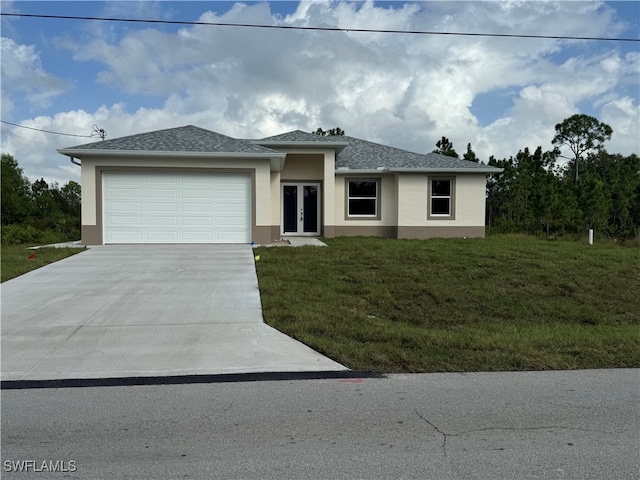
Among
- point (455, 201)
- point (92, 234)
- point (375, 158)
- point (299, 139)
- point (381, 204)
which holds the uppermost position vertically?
point (299, 139)

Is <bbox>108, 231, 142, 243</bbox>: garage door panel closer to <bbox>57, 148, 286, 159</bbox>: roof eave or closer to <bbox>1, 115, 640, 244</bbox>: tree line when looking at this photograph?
<bbox>57, 148, 286, 159</bbox>: roof eave

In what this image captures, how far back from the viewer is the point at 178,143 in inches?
702

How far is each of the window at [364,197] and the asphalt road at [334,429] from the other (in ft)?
55.0

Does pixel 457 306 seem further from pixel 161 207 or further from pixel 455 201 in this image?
pixel 455 201

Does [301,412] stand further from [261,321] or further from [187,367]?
[261,321]

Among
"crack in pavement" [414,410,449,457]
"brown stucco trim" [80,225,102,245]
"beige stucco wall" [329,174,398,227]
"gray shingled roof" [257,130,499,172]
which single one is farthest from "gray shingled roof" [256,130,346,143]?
"crack in pavement" [414,410,449,457]

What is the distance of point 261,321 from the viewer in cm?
829

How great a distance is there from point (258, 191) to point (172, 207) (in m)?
2.92

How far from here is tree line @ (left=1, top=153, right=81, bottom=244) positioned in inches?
1206

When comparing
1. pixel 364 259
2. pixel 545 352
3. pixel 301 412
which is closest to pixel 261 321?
pixel 301 412

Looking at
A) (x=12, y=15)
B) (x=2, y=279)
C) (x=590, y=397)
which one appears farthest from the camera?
(x=12, y=15)

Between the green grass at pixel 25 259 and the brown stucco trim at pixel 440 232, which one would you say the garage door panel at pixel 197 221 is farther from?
the brown stucco trim at pixel 440 232

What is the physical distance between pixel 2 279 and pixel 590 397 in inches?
453

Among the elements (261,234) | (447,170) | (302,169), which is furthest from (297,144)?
(447,170)
